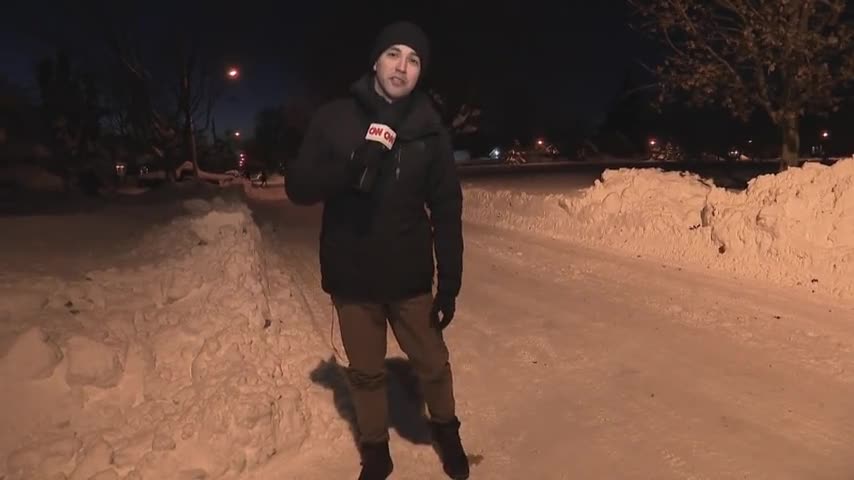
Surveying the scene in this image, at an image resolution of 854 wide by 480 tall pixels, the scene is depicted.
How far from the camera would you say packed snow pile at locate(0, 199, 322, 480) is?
3814 mm

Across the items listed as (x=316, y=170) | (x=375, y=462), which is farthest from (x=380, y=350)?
(x=316, y=170)

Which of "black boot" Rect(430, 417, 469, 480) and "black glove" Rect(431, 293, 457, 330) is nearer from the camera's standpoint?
"black glove" Rect(431, 293, 457, 330)

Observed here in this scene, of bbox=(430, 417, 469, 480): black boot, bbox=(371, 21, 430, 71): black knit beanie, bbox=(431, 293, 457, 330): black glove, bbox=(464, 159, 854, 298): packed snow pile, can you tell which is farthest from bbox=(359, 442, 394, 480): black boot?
bbox=(464, 159, 854, 298): packed snow pile

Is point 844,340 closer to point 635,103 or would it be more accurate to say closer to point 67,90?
point 67,90

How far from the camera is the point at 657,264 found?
893 centimetres

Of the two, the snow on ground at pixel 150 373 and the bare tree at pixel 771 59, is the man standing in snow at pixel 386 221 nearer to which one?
the snow on ground at pixel 150 373

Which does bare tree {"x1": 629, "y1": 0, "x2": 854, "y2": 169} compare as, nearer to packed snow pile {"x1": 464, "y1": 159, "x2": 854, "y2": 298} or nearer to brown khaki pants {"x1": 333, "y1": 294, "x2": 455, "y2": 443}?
packed snow pile {"x1": 464, "y1": 159, "x2": 854, "y2": 298}

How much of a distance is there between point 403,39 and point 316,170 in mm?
739

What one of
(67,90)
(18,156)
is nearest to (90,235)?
(18,156)

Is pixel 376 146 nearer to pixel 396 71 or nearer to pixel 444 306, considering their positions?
pixel 396 71

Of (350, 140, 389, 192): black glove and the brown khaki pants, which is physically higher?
(350, 140, 389, 192): black glove

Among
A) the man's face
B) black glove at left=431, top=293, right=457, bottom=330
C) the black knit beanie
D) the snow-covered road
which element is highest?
the black knit beanie

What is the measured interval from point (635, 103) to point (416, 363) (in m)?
68.5

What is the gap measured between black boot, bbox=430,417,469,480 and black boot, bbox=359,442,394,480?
316 millimetres
